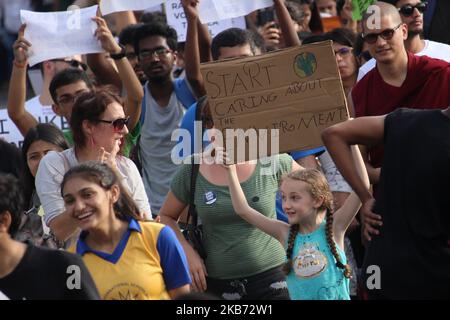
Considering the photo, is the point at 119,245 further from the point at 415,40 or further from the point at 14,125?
the point at 14,125

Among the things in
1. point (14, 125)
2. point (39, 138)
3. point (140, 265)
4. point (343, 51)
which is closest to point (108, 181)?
point (140, 265)

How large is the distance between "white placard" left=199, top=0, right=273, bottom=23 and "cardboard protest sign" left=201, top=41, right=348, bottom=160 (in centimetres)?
140

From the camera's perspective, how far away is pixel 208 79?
662 centimetres

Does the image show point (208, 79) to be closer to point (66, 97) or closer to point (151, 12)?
point (66, 97)

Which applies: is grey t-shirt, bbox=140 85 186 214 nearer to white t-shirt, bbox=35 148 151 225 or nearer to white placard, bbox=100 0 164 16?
white placard, bbox=100 0 164 16

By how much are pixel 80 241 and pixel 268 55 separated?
1.49 metres

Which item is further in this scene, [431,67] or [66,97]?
[66,97]

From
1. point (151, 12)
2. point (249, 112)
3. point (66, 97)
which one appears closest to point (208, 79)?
point (249, 112)

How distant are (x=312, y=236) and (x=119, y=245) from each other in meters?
1.05

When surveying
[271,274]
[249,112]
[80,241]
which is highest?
[249,112]

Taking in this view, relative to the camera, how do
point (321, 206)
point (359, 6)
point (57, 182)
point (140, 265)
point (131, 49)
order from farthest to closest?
point (131, 49)
point (359, 6)
point (57, 182)
point (321, 206)
point (140, 265)

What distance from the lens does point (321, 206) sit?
6.33 m
